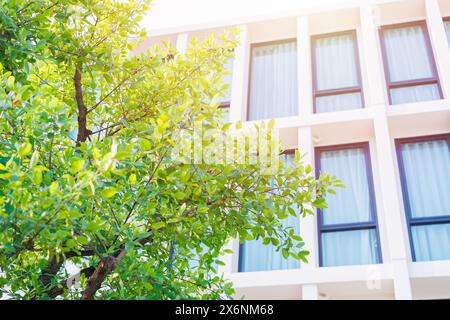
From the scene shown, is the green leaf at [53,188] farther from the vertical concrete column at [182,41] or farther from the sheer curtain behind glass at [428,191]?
the vertical concrete column at [182,41]

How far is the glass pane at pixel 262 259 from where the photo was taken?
28.6 feet

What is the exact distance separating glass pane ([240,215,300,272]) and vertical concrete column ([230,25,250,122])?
2.70 meters

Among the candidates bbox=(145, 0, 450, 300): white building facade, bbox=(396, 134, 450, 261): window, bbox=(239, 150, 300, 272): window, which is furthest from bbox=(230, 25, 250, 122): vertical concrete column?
bbox=(396, 134, 450, 261): window

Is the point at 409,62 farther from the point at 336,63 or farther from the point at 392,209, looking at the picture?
the point at 392,209

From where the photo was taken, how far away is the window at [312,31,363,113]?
33.9 ft

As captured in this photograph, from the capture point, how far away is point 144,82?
5023mm

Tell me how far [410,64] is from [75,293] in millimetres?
8906

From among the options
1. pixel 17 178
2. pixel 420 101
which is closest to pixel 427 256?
pixel 420 101

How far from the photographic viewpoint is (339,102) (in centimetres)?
1036

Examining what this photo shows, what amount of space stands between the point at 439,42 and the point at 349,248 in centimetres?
473

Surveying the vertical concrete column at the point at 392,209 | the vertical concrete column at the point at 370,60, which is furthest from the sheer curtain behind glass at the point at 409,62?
the vertical concrete column at the point at 392,209

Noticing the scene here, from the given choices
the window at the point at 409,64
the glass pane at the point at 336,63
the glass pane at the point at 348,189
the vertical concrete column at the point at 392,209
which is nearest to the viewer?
the vertical concrete column at the point at 392,209

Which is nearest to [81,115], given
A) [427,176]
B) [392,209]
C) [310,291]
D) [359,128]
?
[310,291]

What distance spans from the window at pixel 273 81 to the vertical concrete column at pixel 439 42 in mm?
2987
